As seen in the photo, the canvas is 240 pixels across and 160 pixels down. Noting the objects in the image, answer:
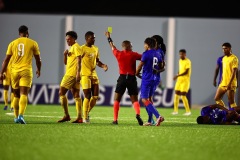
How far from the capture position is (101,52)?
31.3 m

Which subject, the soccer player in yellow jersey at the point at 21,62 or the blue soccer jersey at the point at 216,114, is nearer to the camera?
the soccer player in yellow jersey at the point at 21,62

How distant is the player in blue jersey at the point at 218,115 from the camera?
13.9m

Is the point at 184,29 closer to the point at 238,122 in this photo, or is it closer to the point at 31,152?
the point at 238,122

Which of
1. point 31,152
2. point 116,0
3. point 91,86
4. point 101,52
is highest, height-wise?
point 116,0

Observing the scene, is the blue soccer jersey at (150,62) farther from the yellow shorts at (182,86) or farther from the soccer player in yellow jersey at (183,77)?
the yellow shorts at (182,86)

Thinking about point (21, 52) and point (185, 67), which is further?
point (185, 67)

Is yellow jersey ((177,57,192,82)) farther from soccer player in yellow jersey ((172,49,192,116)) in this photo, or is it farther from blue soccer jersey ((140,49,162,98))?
blue soccer jersey ((140,49,162,98))

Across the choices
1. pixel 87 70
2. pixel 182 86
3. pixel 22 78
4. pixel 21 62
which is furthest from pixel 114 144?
pixel 182 86

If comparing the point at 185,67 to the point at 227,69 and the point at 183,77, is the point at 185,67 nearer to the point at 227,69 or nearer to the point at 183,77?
the point at 183,77

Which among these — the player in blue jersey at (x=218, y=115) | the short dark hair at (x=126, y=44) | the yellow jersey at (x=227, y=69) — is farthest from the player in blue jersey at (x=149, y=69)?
→ the yellow jersey at (x=227, y=69)

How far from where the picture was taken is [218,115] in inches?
551

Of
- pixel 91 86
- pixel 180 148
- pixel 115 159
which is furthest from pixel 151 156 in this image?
pixel 91 86

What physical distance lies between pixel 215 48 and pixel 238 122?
17.1m

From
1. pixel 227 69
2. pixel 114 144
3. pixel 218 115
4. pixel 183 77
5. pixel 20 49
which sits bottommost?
pixel 114 144
